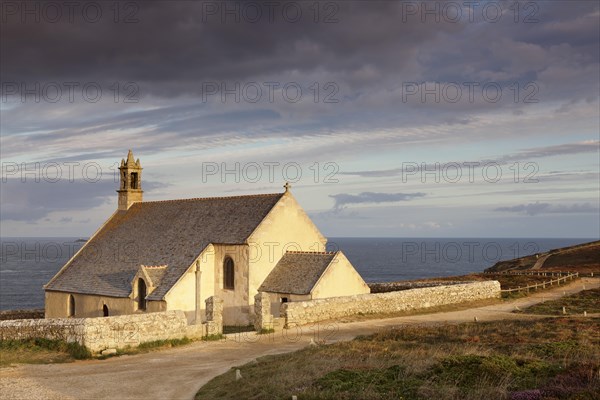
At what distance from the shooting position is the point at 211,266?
3612 cm

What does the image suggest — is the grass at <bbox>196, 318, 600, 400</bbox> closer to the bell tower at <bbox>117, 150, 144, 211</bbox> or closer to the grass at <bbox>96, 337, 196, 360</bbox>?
the grass at <bbox>96, 337, 196, 360</bbox>

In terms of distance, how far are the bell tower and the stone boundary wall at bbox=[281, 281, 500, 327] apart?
73.1 feet

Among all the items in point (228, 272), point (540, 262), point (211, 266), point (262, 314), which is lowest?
point (540, 262)

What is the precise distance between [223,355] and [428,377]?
9725 millimetres

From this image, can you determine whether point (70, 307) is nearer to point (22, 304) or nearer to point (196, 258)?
point (196, 258)

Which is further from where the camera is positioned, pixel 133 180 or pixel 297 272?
pixel 133 180

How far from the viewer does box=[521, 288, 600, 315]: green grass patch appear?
3417cm

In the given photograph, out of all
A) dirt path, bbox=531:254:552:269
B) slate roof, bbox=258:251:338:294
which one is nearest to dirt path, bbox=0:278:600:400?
slate roof, bbox=258:251:338:294

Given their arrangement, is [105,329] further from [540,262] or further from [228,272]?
[540,262]

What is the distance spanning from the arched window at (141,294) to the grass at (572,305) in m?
22.7

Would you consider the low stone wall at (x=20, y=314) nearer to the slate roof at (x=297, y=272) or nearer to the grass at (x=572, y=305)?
the slate roof at (x=297, y=272)

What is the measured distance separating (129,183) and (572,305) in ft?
108

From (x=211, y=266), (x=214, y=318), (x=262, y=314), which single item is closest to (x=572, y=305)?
(x=262, y=314)

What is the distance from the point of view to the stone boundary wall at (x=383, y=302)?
29.1m
